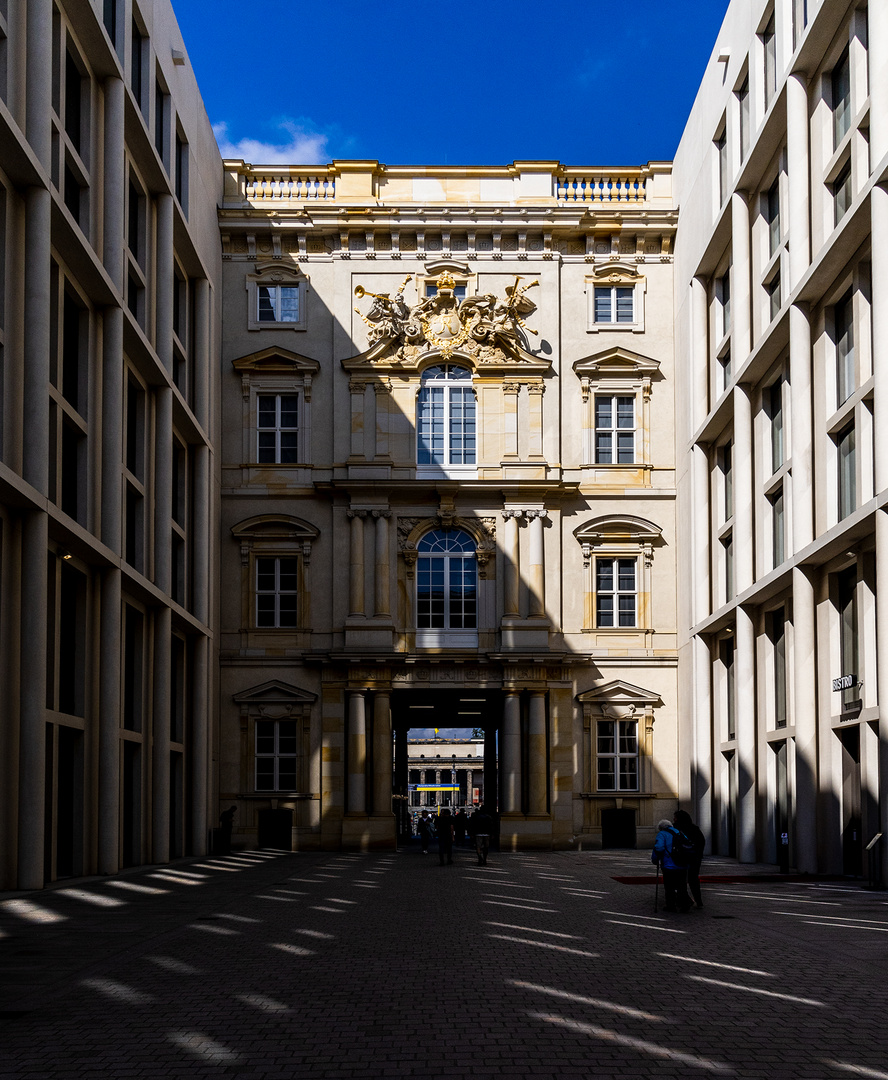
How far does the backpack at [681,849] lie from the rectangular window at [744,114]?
2101 centimetres

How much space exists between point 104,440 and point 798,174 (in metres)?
16.0

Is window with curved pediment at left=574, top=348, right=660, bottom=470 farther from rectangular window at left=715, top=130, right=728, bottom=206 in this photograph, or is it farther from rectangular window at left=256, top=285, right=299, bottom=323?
rectangular window at left=256, top=285, right=299, bottom=323

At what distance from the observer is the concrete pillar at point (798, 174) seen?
94.2 feet

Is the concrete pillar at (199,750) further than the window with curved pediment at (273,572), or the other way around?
the window with curved pediment at (273,572)

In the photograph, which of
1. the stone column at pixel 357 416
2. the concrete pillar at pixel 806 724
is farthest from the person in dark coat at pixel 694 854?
the stone column at pixel 357 416

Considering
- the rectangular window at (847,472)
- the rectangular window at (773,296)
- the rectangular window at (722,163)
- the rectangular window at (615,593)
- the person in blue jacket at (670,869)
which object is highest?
the rectangular window at (722,163)

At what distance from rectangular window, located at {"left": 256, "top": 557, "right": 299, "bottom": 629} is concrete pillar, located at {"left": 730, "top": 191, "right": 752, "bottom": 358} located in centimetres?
1535

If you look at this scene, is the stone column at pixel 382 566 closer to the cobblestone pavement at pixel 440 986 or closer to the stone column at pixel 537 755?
the stone column at pixel 537 755

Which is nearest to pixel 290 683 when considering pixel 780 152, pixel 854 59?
pixel 780 152

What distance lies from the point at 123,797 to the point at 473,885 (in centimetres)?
1017

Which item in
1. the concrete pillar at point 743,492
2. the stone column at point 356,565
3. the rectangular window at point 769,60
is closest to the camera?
the rectangular window at point 769,60

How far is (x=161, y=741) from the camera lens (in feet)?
108

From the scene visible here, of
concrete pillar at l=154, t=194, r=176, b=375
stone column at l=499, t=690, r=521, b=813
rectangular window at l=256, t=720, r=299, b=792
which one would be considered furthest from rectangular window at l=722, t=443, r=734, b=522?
concrete pillar at l=154, t=194, r=176, b=375

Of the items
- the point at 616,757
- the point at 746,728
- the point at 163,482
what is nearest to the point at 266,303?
the point at 163,482
